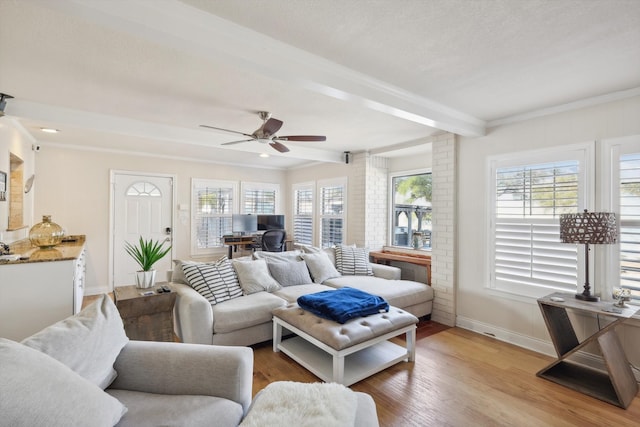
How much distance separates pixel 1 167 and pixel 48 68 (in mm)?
1572

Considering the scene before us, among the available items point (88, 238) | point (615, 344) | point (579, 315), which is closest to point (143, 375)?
point (615, 344)

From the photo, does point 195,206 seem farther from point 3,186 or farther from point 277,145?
point 277,145

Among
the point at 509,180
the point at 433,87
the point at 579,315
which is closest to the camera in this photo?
the point at 433,87

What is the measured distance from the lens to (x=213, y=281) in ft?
10.3

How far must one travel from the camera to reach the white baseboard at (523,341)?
2.72 meters

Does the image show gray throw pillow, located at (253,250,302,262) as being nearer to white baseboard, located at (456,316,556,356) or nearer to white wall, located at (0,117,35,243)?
white baseboard, located at (456,316,556,356)

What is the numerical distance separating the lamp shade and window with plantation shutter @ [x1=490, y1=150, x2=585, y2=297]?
0.41 meters

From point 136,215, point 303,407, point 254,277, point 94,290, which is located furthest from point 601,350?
point 94,290

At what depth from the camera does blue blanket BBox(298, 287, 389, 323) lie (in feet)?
8.43

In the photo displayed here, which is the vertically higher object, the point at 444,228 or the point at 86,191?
the point at 86,191

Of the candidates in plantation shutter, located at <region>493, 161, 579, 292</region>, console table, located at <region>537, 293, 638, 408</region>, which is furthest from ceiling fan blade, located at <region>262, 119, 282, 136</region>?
console table, located at <region>537, 293, 638, 408</region>

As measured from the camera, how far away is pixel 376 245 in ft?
16.8

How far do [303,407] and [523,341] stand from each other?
290 cm

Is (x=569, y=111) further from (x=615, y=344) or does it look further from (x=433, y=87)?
(x=615, y=344)
